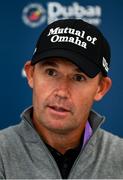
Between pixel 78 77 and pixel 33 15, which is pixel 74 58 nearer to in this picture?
pixel 78 77

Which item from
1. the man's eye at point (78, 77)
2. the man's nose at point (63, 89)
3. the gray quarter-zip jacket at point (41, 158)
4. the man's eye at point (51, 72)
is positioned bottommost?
the gray quarter-zip jacket at point (41, 158)

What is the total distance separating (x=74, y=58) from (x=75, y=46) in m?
0.04

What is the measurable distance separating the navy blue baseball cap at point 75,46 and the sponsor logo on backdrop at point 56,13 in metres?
1.42

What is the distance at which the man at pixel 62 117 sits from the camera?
1.10m

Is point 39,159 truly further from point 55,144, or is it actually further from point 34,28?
point 34,28

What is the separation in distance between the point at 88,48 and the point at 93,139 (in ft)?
0.83

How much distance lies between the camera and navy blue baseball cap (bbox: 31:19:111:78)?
1135 mm

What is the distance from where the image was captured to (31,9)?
2615 millimetres

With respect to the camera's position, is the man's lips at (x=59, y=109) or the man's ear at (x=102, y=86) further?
the man's ear at (x=102, y=86)

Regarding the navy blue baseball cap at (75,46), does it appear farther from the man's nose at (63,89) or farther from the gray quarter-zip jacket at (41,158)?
the gray quarter-zip jacket at (41,158)

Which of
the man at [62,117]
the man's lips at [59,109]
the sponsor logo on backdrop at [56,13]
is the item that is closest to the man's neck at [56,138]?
the man at [62,117]

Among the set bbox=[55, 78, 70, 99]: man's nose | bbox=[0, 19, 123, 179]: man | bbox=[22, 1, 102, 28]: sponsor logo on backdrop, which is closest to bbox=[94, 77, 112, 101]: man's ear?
bbox=[0, 19, 123, 179]: man

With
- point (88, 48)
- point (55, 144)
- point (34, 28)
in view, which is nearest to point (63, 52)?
point (88, 48)

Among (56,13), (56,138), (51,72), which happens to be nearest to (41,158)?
(56,138)
